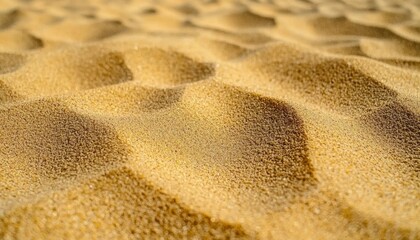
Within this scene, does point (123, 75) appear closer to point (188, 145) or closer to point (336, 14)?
point (188, 145)

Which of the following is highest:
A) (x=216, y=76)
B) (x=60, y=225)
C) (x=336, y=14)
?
(x=336, y=14)

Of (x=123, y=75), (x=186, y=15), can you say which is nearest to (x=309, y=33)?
(x=186, y=15)

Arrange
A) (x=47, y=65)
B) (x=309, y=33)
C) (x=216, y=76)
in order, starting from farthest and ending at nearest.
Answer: (x=309, y=33), (x=47, y=65), (x=216, y=76)

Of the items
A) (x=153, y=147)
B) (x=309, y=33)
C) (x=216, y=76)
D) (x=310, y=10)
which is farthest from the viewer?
(x=310, y=10)

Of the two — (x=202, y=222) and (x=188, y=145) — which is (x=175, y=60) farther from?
(x=202, y=222)

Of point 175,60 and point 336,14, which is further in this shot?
point 336,14

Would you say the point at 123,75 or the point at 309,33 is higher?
the point at 309,33
